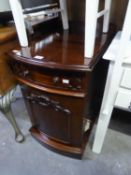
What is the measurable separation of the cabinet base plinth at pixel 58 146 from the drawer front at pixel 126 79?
553 mm

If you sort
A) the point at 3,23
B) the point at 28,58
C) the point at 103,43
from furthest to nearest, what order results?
the point at 3,23
the point at 103,43
the point at 28,58

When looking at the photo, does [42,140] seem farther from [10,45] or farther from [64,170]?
[10,45]

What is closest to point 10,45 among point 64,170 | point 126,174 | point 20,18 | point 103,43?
point 20,18

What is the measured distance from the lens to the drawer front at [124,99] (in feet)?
2.58

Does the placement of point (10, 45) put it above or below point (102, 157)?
above

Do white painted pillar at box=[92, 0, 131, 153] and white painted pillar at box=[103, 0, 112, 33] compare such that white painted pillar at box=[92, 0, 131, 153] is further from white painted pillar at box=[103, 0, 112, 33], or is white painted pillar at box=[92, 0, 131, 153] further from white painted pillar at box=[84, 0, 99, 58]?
white painted pillar at box=[103, 0, 112, 33]

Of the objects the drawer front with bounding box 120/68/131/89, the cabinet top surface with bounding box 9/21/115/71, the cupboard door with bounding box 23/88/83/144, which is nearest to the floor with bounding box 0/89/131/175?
the cupboard door with bounding box 23/88/83/144

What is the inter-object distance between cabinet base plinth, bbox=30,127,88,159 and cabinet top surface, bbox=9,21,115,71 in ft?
2.12

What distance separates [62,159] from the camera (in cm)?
114

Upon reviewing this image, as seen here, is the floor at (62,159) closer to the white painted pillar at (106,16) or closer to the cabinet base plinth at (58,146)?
the cabinet base plinth at (58,146)

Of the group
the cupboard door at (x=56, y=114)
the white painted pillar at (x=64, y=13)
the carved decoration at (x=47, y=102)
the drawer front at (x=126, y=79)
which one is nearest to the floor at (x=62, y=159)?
the cupboard door at (x=56, y=114)

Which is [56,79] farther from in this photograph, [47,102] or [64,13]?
[64,13]

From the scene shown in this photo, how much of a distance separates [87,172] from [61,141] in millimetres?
267

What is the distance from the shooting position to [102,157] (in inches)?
44.7
